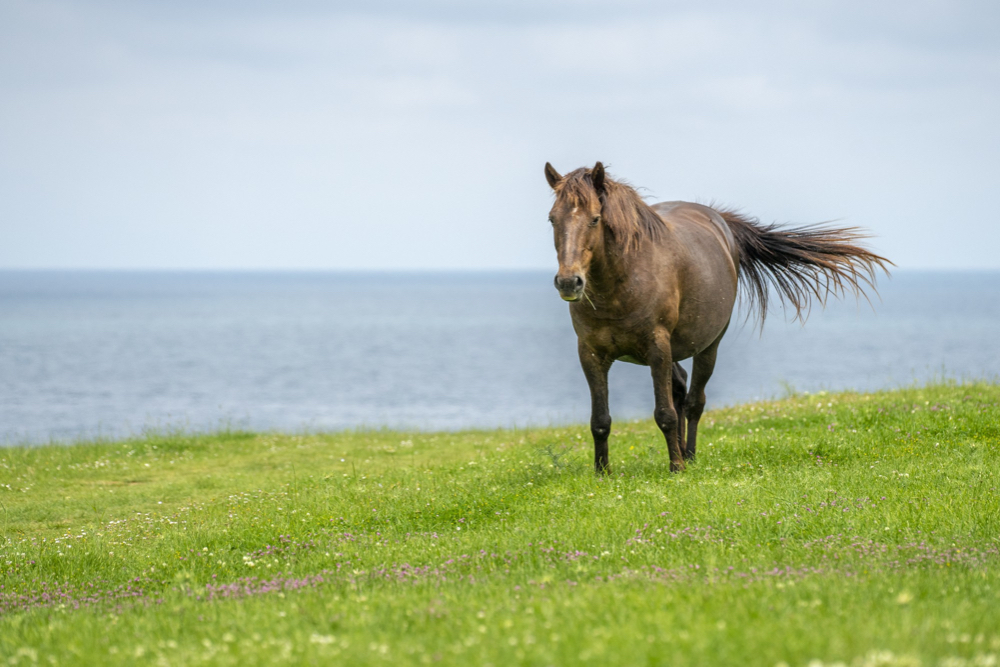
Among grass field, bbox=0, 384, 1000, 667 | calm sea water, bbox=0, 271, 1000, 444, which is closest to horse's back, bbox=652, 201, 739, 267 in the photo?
calm sea water, bbox=0, 271, 1000, 444

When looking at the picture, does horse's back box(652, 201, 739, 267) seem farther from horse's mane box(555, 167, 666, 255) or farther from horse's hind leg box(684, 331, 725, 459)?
horse's hind leg box(684, 331, 725, 459)

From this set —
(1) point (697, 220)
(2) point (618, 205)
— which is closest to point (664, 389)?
(2) point (618, 205)

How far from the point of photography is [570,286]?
8961mm

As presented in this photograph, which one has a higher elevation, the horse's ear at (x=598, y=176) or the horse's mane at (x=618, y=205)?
the horse's ear at (x=598, y=176)

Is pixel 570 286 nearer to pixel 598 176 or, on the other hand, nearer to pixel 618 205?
pixel 598 176

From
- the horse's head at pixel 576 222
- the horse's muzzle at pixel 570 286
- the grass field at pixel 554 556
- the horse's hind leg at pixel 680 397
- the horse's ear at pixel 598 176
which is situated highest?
the horse's ear at pixel 598 176

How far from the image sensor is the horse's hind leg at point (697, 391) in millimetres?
12250

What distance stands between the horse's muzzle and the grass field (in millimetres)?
2284

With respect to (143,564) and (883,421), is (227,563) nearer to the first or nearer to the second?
(143,564)

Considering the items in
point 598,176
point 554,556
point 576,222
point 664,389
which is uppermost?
point 598,176

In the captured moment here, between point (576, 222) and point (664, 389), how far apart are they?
2.46m

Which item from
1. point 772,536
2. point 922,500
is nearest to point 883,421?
point 922,500

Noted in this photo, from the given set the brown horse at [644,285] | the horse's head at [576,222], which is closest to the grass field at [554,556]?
the brown horse at [644,285]

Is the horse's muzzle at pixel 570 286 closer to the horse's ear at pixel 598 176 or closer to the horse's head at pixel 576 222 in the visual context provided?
the horse's head at pixel 576 222
